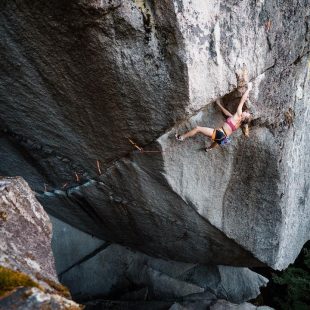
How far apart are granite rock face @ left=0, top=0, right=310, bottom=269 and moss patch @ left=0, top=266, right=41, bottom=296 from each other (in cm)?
228

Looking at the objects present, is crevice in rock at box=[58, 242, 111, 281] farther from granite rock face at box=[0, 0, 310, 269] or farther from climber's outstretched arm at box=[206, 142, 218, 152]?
climber's outstretched arm at box=[206, 142, 218, 152]

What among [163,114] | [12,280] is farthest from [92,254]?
[12,280]

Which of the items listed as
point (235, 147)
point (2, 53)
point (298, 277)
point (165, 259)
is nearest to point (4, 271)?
point (2, 53)

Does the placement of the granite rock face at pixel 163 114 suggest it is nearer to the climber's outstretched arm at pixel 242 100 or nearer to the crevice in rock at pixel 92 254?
the climber's outstretched arm at pixel 242 100

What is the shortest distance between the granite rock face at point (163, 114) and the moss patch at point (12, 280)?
228 cm

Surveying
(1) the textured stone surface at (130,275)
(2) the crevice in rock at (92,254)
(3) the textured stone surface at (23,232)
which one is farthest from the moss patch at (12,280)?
(2) the crevice in rock at (92,254)

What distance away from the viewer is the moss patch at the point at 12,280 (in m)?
2.10

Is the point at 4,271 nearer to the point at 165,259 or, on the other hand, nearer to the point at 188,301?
the point at 188,301

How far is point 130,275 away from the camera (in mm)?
9109

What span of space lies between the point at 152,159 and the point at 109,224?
3.14 metres

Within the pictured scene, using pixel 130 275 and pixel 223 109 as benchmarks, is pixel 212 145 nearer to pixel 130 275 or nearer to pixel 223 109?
pixel 223 109

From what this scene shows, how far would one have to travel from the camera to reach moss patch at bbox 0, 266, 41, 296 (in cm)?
210

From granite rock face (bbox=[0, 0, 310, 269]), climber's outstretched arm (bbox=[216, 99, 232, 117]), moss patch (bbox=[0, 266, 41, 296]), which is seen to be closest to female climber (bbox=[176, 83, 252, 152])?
climber's outstretched arm (bbox=[216, 99, 232, 117])

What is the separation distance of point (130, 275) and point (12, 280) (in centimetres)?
739
